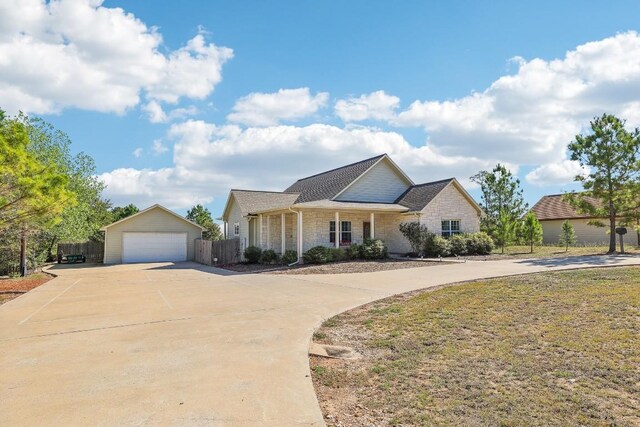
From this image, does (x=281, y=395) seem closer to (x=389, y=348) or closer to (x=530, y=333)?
(x=389, y=348)

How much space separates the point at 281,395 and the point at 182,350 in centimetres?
235

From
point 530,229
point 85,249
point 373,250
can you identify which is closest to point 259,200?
point 373,250

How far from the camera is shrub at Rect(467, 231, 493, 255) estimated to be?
25.1m

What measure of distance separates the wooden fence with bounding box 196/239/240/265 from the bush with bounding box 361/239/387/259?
747 cm

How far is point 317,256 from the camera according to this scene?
68.4 ft

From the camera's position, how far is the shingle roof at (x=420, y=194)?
977 inches

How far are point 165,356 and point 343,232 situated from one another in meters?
19.1

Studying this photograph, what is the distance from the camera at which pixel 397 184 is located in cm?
2803

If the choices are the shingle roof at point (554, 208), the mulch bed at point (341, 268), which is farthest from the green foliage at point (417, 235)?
the shingle roof at point (554, 208)

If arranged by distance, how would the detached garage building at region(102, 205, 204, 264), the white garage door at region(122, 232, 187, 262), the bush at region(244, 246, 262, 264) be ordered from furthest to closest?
1. the white garage door at region(122, 232, 187, 262)
2. the detached garage building at region(102, 205, 204, 264)
3. the bush at region(244, 246, 262, 264)

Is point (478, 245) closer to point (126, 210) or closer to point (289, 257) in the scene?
point (289, 257)

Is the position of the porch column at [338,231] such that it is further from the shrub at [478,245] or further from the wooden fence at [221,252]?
the shrub at [478,245]

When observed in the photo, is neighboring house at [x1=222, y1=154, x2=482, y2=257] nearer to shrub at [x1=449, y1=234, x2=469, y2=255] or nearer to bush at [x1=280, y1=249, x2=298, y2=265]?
bush at [x1=280, y1=249, x2=298, y2=265]

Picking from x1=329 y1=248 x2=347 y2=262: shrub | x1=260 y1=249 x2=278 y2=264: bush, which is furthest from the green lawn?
x1=260 y1=249 x2=278 y2=264: bush
